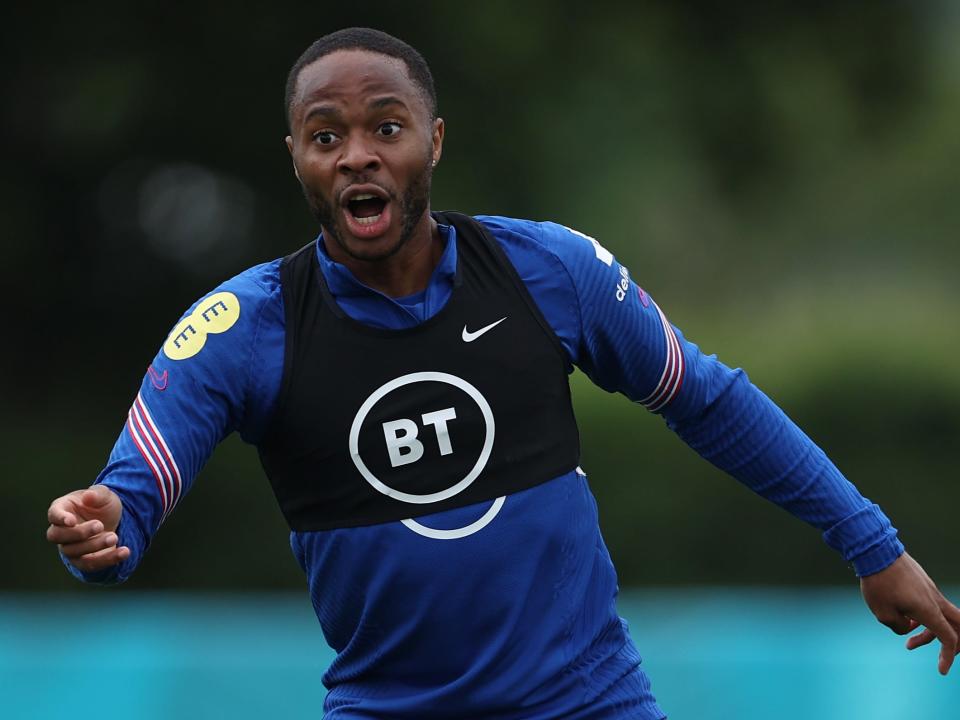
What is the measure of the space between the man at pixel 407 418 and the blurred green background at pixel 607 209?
22.3 ft

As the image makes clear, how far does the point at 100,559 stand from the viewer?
2789mm

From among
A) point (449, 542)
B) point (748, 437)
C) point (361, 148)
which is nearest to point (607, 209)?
point (748, 437)

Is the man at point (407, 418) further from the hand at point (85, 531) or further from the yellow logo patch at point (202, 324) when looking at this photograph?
the hand at point (85, 531)

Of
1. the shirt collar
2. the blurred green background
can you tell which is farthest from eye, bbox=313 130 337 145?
the blurred green background

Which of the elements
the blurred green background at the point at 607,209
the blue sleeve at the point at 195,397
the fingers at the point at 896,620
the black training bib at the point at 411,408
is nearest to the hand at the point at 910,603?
the fingers at the point at 896,620

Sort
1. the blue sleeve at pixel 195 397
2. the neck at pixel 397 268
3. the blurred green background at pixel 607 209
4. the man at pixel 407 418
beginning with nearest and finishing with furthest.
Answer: the blue sleeve at pixel 195 397
the man at pixel 407 418
the neck at pixel 397 268
the blurred green background at pixel 607 209

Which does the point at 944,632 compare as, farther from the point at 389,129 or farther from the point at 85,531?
the point at 85,531

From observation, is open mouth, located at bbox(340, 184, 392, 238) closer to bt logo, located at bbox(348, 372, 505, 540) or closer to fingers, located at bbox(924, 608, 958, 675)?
bt logo, located at bbox(348, 372, 505, 540)

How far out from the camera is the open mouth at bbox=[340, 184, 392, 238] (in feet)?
10.5

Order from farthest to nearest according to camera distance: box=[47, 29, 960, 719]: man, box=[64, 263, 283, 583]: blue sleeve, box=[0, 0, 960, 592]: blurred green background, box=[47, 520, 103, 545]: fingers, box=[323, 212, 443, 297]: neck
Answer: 1. box=[0, 0, 960, 592]: blurred green background
2. box=[323, 212, 443, 297]: neck
3. box=[47, 29, 960, 719]: man
4. box=[64, 263, 283, 583]: blue sleeve
5. box=[47, 520, 103, 545]: fingers

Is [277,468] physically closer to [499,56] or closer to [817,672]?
[817,672]

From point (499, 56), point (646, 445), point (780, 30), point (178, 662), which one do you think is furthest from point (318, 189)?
point (780, 30)

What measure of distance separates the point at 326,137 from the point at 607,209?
919cm

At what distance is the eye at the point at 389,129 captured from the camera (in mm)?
3229
